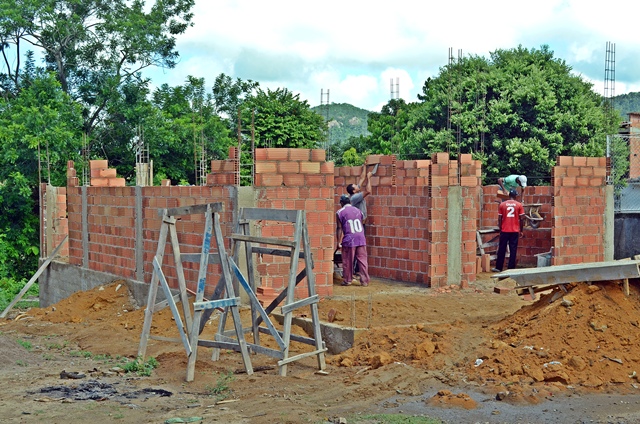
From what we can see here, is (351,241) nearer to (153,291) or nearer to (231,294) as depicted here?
(153,291)

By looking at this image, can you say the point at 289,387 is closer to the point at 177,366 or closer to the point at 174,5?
the point at 177,366

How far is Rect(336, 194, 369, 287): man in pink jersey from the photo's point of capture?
12891 millimetres

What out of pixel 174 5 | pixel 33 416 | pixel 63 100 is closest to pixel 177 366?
pixel 33 416

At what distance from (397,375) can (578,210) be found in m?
8.06

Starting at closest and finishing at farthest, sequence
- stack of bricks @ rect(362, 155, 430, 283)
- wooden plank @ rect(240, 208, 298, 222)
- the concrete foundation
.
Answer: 1. wooden plank @ rect(240, 208, 298, 222)
2. stack of bricks @ rect(362, 155, 430, 283)
3. the concrete foundation

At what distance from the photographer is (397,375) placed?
8.02 m

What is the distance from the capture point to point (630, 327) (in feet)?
27.6

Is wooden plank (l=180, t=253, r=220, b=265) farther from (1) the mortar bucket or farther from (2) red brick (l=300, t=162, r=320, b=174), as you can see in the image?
(1) the mortar bucket

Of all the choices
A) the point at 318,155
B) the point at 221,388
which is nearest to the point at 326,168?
the point at 318,155

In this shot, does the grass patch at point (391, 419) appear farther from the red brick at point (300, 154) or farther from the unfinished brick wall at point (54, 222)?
the unfinished brick wall at point (54, 222)

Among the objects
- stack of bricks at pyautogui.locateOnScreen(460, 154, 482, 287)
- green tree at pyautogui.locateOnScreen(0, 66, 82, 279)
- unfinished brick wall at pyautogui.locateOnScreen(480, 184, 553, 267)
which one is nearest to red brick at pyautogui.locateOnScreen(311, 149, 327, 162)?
stack of bricks at pyautogui.locateOnScreen(460, 154, 482, 287)

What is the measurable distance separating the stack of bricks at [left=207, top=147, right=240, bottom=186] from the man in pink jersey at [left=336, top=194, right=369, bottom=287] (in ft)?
6.96

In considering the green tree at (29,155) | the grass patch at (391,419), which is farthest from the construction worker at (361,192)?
the green tree at (29,155)

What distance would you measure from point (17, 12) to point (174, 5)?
5.77 meters
